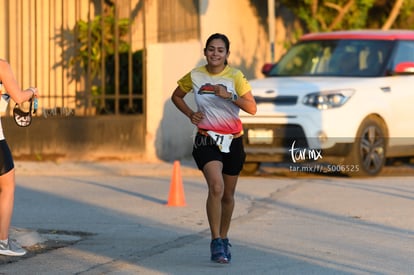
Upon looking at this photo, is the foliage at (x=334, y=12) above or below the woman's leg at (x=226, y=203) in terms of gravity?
above

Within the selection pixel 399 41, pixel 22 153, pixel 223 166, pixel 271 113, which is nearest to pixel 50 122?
pixel 22 153

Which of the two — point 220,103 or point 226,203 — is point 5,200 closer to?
point 226,203

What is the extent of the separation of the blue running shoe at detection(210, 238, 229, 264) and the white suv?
5.97 m

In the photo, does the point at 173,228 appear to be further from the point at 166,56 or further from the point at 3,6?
the point at 3,6

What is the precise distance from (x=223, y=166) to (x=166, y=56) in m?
8.93

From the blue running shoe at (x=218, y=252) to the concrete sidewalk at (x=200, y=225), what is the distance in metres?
0.09

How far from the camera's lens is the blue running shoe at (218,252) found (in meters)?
8.59

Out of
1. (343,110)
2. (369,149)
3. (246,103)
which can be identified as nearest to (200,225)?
(246,103)

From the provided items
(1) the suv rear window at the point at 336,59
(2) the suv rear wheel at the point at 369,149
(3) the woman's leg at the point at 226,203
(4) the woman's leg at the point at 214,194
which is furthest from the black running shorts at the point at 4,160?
(1) the suv rear window at the point at 336,59

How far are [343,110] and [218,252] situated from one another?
252 inches

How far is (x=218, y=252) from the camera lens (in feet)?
28.2

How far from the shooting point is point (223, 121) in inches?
349

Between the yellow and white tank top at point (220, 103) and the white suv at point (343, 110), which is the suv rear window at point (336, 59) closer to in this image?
the white suv at point (343, 110)

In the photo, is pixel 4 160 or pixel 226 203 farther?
pixel 226 203
